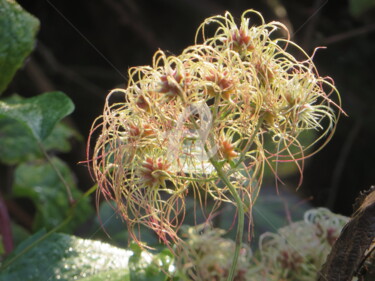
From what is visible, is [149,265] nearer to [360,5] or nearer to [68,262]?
[68,262]

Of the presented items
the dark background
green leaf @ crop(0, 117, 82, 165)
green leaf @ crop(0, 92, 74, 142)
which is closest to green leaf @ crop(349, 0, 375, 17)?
the dark background

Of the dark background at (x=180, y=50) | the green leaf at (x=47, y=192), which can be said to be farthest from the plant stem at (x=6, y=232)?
the dark background at (x=180, y=50)

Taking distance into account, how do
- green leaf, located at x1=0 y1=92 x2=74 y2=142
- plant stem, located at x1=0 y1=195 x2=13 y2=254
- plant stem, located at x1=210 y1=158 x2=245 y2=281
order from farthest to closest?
plant stem, located at x1=0 y1=195 x2=13 y2=254 → green leaf, located at x1=0 y1=92 x2=74 y2=142 → plant stem, located at x1=210 y1=158 x2=245 y2=281

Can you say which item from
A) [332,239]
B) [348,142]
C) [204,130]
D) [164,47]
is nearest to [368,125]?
[348,142]

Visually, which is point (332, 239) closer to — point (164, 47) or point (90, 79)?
point (164, 47)

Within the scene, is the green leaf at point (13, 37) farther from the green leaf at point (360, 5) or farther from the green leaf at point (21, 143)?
the green leaf at point (360, 5)

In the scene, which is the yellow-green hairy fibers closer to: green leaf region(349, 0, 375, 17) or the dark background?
the dark background
